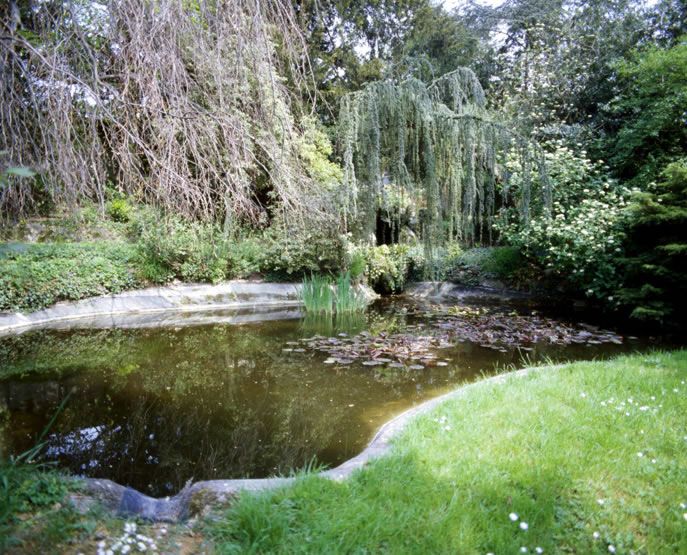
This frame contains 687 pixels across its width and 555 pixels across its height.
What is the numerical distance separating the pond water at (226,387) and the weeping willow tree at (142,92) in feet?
5.85

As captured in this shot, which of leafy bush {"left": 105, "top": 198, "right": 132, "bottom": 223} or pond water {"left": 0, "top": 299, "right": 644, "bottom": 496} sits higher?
leafy bush {"left": 105, "top": 198, "right": 132, "bottom": 223}

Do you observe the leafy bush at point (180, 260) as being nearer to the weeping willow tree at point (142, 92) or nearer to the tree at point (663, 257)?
the weeping willow tree at point (142, 92)

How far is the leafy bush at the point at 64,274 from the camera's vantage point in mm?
7449

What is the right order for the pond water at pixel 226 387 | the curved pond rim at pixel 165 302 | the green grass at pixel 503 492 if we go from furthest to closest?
the curved pond rim at pixel 165 302 → the pond water at pixel 226 387 → the green grass at pixel 503 492

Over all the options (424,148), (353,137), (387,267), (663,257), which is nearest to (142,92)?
(353,137)

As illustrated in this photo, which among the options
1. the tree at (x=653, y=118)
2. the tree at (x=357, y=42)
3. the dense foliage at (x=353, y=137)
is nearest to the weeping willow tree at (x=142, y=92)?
the dense foliage at (x=353, y=137)

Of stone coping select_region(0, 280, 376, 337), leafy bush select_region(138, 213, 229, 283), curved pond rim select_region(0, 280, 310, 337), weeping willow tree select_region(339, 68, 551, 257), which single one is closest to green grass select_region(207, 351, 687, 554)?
weeping willow tree select_region(339, 68, 551, 257)

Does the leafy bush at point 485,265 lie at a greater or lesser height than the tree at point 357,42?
lesser

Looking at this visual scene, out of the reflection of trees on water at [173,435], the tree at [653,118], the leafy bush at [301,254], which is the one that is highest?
the tree at [653,118]

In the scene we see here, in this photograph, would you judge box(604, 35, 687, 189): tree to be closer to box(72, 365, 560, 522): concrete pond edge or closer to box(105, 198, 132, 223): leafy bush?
box(72, 365, 560, 522): concrete pond edge

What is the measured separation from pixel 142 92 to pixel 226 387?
122 inches

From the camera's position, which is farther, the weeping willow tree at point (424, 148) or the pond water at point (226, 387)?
the weeping willow tree at point (424, 148)

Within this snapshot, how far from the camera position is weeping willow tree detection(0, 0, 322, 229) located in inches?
98.7

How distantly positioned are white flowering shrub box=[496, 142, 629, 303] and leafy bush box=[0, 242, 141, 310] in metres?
7.54
